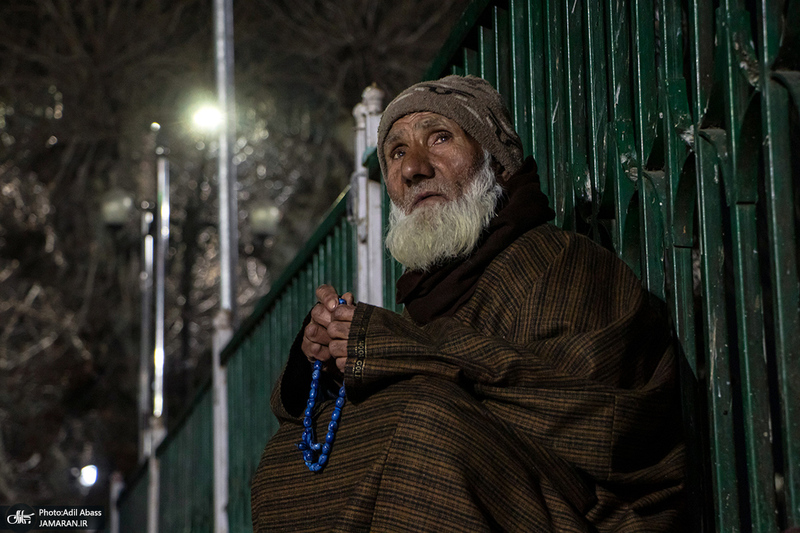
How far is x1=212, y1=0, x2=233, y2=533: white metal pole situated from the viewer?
646 cm

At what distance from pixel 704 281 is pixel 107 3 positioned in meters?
19.8

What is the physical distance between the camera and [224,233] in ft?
30.4

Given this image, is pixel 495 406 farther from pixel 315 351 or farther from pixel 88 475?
pixel 88 475

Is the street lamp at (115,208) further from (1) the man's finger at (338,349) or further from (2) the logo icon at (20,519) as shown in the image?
(1) the man's finger at (338,349)

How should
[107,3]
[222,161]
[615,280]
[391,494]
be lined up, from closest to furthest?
1. [391,494]
2. [615,280]
3. [222,161]
4. [107,3]

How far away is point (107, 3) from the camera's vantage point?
19.5 metres

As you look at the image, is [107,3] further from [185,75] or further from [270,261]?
[270,261]

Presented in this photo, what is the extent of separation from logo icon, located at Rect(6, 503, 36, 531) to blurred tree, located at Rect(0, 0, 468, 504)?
1225 centimetres

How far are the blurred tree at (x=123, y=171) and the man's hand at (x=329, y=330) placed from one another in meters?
17.3

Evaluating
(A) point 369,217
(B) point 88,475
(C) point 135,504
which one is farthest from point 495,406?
(B) point 88,475

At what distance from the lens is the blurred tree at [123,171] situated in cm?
1817

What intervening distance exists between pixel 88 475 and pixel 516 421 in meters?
17.4

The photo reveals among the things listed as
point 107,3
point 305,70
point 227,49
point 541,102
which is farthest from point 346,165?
point 541,102

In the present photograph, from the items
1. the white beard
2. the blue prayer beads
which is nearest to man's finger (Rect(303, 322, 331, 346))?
the blue prayer beads
